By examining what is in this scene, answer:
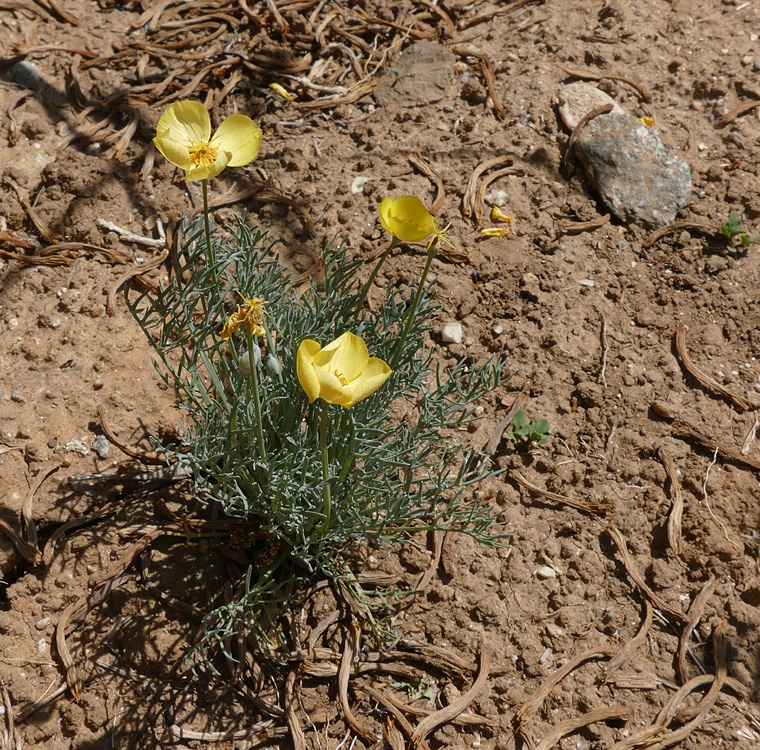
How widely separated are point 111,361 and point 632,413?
179 cm

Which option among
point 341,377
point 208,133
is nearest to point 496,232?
point 208,133

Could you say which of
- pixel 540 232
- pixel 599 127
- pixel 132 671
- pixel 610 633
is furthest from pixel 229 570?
pixel 599 127

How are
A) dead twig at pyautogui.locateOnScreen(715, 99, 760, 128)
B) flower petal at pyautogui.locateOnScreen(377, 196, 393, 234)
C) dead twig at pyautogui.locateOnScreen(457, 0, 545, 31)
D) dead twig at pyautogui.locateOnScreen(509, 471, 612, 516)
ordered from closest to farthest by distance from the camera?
flower petal at pyautogui.locateOnScreen(377, 196, 393, 234)
dead twig at pyautogui.locateOnScreen(509, 471, 612, 516)
dead twig at pyautogui.locateOnScreen(715, 99, 760, 128)
dead twig at pyautogui.locateOnScreen(457, 0, 545, 31)

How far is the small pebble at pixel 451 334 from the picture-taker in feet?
8.53

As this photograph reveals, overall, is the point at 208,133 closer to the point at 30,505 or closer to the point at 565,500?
the point at 30,505

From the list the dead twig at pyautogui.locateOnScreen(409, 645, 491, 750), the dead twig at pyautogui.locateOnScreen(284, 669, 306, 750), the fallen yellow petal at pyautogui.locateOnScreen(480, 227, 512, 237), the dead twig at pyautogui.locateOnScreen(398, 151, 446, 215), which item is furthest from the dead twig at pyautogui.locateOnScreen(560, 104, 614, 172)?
the dead twig at pyautogui.locateOnScreen(284, 669, 306, 750)

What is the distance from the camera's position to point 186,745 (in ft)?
6.28

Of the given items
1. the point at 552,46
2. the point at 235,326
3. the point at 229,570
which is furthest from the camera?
the point at 552,46

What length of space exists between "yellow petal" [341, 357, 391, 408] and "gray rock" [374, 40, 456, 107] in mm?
1998

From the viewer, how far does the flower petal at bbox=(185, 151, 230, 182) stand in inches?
60.6

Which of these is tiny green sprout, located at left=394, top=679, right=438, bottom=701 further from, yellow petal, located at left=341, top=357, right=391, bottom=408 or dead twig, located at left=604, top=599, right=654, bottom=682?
yellow petal, located at left=341, top=357, right=391, bottom=408

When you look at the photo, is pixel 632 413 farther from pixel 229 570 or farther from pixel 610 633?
pixel 229 570

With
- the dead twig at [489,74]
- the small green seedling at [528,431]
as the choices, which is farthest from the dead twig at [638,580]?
the dead twig at [489,74]

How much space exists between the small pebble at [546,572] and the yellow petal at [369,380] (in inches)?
41.9
